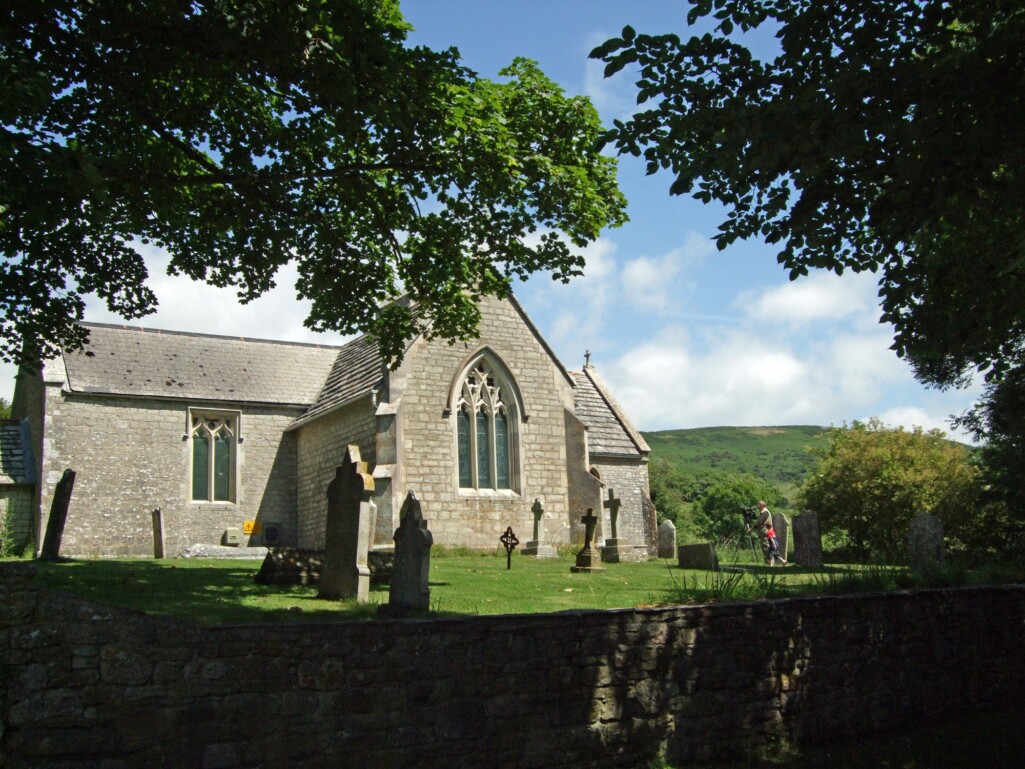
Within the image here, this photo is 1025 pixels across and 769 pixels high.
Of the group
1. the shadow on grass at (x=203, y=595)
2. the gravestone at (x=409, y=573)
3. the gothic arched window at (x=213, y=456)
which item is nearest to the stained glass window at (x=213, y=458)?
the gothic arched window at (x=213, y=456)

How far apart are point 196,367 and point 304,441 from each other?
13.8ft

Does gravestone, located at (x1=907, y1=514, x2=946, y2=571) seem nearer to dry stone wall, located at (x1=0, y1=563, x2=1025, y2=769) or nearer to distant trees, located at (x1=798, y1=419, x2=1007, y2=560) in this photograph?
dry stone wall, located at (x1=0, y1=563, x2=1025, y2=769)

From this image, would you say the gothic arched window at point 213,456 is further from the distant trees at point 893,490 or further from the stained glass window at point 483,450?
the distant trees at point 893,490

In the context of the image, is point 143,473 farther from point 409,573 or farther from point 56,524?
point 409,573

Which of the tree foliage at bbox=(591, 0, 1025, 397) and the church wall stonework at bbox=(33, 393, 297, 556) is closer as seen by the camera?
the tree foliage at bbox=(591, 0, 1025, 397)

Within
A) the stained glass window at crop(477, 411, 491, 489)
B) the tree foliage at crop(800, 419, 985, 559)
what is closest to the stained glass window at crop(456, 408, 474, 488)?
the stained glass window at crop(477, 411, 491, 489)

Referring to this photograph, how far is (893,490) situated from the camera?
98.4 ft

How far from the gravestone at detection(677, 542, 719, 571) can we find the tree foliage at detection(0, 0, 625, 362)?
682cm

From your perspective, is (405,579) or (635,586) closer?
(405,579)

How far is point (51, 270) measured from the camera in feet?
43.8

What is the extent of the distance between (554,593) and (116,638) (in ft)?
24.0

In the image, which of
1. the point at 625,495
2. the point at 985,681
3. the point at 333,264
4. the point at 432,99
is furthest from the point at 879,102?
the point at 625,495

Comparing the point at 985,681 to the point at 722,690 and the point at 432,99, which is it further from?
the point at 432,99

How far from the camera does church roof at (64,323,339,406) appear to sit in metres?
25.4
